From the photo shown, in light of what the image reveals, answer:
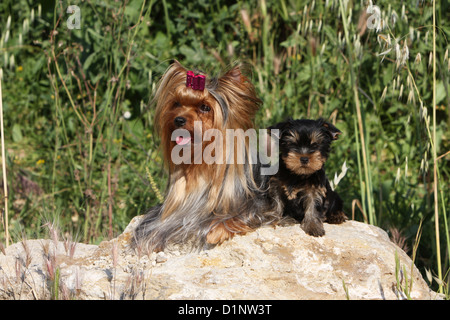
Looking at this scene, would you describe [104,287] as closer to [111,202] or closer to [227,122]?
[227,122]

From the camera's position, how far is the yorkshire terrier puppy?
366cm

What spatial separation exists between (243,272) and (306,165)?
757 millimetres

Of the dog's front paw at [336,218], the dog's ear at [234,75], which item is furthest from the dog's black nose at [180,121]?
the dog's front paw at [336,218]

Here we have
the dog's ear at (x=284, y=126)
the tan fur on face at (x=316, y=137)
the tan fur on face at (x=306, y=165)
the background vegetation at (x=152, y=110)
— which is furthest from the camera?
the background vegetation at (x=152, y=110)

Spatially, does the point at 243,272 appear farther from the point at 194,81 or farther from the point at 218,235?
the point at 194,81

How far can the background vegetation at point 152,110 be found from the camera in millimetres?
5160

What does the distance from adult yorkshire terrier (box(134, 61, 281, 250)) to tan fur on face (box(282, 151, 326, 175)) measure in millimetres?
387

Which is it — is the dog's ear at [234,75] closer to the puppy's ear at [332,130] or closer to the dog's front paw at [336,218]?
the puppy's ear at [332,130]

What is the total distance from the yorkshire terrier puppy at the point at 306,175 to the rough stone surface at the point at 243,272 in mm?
182

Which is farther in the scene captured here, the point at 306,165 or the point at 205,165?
the point at 205,165

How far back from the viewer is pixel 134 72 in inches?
252

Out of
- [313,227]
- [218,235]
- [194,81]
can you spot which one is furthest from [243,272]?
[194,81]

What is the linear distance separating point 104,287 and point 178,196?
94 cm

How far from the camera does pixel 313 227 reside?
372 cm
